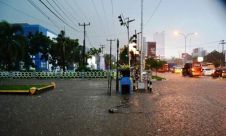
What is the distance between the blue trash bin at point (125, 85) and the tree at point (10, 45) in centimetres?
3644

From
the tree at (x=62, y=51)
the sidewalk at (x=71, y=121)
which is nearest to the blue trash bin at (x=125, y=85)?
the sidewalk at (x=71, y=121)

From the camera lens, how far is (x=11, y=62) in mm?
62938

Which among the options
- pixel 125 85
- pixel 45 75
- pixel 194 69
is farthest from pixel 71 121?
pixel 194 69

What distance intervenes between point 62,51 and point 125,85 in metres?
54.8

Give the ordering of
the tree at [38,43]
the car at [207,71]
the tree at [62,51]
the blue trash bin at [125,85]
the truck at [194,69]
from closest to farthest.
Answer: the blue trash bin at [125,85]
the tree at [38,43]
the tree at [62,51]
the truck at [194,69]
the car at [207,71]

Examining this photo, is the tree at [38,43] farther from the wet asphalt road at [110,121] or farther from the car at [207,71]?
the wet asphalt road at [110,121]

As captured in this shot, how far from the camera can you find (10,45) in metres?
60.7

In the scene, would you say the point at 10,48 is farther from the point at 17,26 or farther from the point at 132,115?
the point at 132,115

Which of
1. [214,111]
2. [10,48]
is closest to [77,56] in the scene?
[10,48]

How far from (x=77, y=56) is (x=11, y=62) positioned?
32.3 meters

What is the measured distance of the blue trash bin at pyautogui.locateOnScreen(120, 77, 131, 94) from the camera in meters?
27.1

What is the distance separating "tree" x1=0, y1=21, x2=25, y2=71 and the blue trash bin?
3644 cm

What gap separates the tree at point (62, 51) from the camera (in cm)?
8071

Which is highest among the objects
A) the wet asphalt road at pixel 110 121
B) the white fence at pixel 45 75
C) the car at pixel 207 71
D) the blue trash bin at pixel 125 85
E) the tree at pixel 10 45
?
the tree at pixel 10 45
